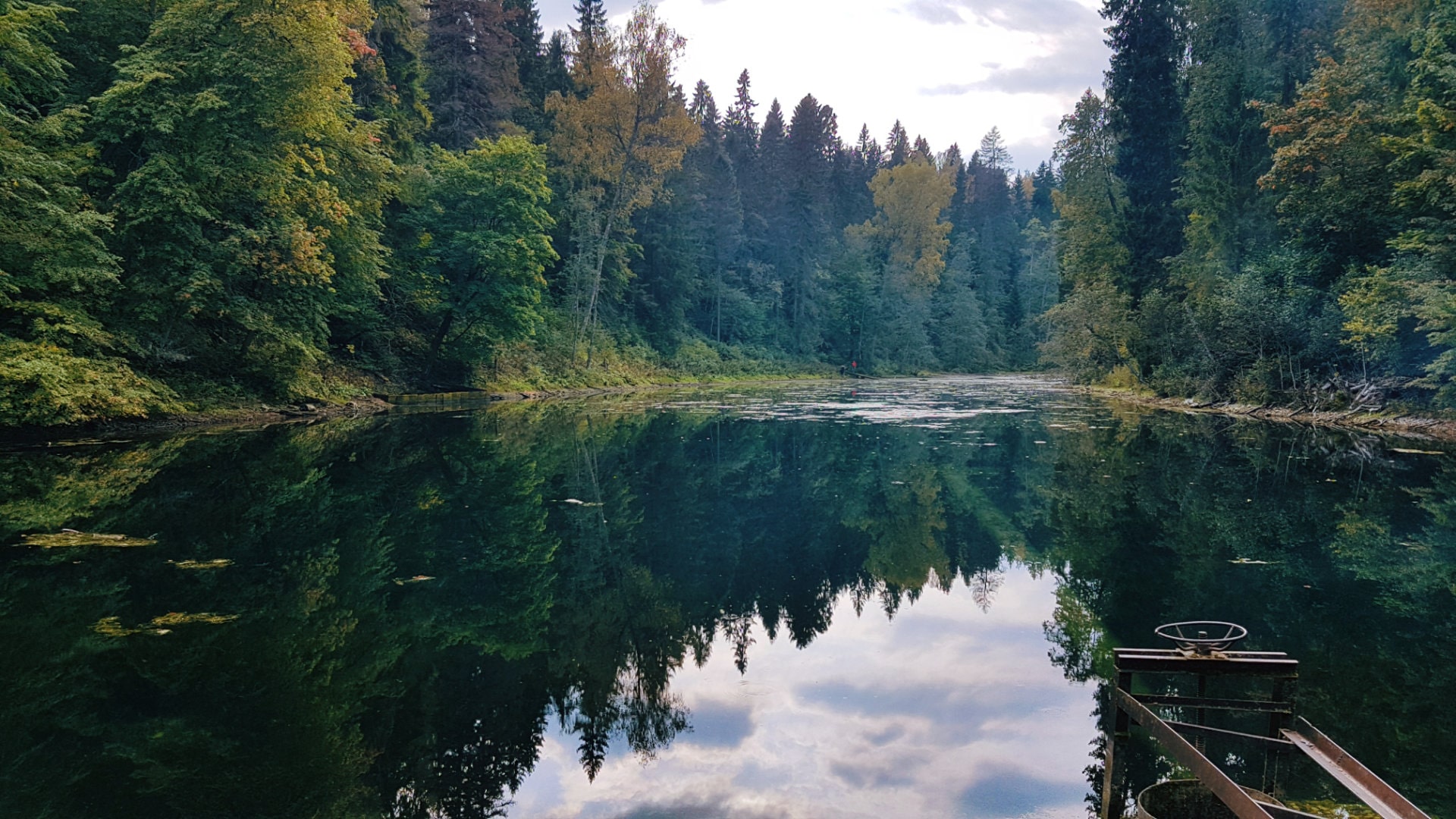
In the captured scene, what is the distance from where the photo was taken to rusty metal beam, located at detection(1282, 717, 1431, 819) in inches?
106

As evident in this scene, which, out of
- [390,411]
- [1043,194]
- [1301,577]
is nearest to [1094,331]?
[390,411]

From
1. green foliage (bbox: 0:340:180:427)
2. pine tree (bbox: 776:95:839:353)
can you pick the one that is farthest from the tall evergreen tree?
green foliage (bbox: 0:340:180:427)

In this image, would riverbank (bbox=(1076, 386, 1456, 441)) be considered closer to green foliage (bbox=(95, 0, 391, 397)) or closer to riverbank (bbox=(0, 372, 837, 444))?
riverbank (bbox=(0, 372, 837, 444))

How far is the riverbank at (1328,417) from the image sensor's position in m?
19.3

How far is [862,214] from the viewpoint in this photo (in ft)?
235

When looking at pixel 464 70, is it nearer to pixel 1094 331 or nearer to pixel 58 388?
pixel 58 388

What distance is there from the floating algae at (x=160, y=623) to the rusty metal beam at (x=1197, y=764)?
598 cm

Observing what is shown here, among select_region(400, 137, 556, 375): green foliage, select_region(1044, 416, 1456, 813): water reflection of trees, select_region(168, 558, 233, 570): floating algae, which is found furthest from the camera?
select_region(400, 137, 556, 375): green foliage

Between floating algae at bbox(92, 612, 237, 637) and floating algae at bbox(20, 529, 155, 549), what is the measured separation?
2539mm

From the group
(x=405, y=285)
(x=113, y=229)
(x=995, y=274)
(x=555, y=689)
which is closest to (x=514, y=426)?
(x=113, y=229)

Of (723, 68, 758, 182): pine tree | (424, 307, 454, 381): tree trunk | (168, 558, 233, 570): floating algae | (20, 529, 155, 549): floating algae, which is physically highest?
(723, 68, 758, 182): pine tree

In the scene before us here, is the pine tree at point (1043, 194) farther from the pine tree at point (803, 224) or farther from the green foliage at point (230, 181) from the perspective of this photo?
the green foliage at point (230, 181)

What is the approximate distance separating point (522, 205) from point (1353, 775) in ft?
103

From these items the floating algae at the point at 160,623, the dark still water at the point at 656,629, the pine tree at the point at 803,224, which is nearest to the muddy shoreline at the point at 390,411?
the dark still water at the point at 656,629
